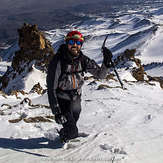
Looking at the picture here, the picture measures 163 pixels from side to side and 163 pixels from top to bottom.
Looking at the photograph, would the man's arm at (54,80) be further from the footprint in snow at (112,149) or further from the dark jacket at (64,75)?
the footprint in snow at (112,149)

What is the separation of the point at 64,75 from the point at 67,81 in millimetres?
174

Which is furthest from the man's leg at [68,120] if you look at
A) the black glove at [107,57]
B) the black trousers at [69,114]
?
the black glove at [107,57]

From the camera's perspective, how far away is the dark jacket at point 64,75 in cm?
559

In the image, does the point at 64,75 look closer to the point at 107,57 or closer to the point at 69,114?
the point at 69,114

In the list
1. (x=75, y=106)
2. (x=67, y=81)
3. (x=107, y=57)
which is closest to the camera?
(x=67, y=81)

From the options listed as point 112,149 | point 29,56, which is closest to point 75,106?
point 112,149

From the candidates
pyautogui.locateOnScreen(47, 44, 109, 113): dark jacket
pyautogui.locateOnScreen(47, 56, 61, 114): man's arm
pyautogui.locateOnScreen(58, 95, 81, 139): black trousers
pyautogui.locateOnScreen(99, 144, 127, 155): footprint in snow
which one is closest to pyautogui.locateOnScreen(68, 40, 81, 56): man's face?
pyautogui.locateOnScreen(47, 44, 109, 113): dark jacket

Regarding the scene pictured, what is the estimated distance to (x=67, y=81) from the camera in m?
5.82

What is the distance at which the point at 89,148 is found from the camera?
19.4 ft

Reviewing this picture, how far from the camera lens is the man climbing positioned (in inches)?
221

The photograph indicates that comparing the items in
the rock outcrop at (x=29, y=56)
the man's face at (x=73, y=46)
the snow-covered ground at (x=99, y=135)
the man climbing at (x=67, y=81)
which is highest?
the man's face at (x=73, y=46)

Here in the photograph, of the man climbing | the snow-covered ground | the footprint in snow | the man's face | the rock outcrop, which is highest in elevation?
the man's face

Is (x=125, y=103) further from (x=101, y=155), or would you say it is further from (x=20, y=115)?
(x=101, y=155)

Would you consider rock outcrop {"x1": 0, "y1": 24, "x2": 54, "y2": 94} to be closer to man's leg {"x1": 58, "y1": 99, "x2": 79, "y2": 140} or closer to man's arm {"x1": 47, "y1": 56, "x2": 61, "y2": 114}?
man's leg {"x1": 58, "y1": 99, "x2": 79, "y2": 140}
